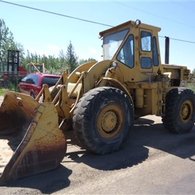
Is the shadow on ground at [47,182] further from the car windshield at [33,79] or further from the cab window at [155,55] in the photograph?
the car windshield at [33,79]

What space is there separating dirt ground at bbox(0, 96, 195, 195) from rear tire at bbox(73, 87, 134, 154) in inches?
9.7

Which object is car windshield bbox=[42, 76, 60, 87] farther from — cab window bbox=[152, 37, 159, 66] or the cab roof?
cab window bbox=[152, 37, 159, 66]

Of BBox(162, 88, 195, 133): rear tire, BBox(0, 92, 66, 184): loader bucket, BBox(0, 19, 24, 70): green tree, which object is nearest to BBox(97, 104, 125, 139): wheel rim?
BBox(0, 92, 66, 184): loader bucket

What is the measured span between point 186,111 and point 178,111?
50cm

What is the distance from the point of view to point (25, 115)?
664cm

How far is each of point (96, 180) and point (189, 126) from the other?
160 inches

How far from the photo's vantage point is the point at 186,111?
8008 mm

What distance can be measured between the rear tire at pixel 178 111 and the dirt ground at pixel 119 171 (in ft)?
2.08

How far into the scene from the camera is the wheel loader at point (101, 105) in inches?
192

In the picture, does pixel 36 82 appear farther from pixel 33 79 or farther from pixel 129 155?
pixel 129 155

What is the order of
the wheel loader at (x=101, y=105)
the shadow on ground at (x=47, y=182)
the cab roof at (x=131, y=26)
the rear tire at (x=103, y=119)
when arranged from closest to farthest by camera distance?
the shadow on ground at (x=47, y=182)
the wheel loader at (x=101, y=105)
the rear tire at (x=103, y=119)
the cab roof at (x=131, y=26)

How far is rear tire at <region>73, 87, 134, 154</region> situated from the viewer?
5.59 metres

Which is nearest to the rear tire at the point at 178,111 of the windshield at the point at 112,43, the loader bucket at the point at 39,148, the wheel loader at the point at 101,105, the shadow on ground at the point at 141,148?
the wheel loader at the point at 101,105

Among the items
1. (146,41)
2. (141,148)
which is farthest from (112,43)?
(141,148)
